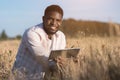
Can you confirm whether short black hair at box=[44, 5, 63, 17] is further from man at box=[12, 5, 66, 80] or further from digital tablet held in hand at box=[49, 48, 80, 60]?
digital tablet held in hand at box=[49, 48, 80, 60]

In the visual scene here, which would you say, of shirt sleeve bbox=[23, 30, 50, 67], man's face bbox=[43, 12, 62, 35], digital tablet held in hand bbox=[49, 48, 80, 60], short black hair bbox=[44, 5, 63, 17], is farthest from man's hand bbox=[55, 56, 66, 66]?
short black hair bbox=[44, 5, 63, 17]

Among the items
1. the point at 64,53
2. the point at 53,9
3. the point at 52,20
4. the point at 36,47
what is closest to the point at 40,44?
the point at 36,47

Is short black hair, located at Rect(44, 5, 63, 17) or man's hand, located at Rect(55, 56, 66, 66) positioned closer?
man's hand, located at Rect(55, 56, 66, 66)

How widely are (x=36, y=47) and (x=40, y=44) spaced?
5.5 inches

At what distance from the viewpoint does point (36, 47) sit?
6480 millimetres

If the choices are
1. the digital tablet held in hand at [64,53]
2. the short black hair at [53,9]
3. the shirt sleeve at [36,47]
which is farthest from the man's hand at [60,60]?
the short black hair at [53,9]

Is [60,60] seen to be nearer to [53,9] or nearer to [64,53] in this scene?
[64,53]

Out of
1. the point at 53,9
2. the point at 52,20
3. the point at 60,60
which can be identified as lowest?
the point at 60,60

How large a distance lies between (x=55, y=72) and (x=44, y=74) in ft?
1.76

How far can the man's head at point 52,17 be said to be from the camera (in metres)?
6.57

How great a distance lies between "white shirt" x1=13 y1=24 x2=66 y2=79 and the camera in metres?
6.44

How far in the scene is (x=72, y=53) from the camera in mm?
6070

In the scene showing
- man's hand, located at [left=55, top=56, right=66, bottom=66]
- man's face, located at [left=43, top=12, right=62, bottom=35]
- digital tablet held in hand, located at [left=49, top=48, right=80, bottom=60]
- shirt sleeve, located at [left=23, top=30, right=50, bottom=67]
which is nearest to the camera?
man's hand, located at [left=55, top=56, right=66, bottom=66]

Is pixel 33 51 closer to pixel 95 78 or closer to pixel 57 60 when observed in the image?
pixel 57 60
